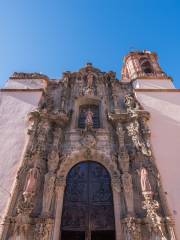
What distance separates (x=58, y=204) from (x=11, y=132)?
14.2ft

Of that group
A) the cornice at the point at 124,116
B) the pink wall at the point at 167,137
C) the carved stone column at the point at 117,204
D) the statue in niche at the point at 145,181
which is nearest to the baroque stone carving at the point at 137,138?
the cornice at the point at 124,116

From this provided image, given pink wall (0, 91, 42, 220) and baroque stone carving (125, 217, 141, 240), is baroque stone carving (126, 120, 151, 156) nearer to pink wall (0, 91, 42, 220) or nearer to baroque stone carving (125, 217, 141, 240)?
baroque stone carving (125, 217, 141, 240)

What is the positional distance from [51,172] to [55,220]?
5.82 feet

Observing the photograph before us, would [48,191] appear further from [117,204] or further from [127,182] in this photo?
[127,182]

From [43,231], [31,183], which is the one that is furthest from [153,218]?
[31,183]

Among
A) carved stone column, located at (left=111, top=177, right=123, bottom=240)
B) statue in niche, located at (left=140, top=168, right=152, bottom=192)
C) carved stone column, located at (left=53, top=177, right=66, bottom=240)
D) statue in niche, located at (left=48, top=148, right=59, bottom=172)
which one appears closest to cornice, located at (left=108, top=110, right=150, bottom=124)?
statue in niche, located at (left=140, top=168, right=152, bottom=192)

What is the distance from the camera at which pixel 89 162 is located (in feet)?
27.3

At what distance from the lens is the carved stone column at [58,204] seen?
20.4ft

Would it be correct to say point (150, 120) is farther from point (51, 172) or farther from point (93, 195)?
point (51, 172)

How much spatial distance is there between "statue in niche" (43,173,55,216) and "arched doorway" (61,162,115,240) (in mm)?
692

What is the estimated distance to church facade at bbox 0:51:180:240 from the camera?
6215 mm

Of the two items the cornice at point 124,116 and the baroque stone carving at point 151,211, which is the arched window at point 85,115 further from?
the baroque stone carving at point 151,211

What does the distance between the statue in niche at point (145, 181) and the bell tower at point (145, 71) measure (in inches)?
256

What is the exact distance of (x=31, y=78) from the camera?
40.2 feet
